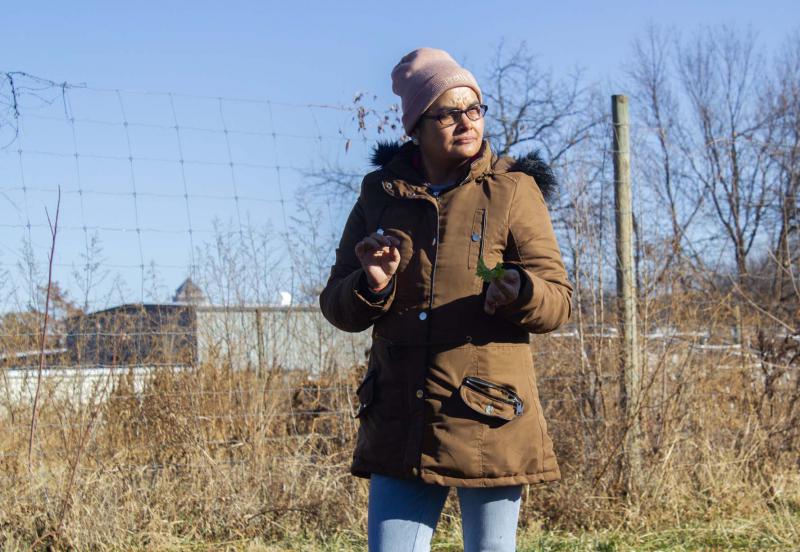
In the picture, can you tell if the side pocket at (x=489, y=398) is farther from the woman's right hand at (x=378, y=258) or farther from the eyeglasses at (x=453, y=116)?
the eyeglasses at (x=453, y=116)

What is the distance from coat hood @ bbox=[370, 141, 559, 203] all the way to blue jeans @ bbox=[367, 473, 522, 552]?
2.78ft

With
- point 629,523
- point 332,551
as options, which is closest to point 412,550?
point 332,551

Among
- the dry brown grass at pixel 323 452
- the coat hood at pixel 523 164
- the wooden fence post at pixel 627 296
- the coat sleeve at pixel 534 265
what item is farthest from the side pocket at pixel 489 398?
the wooden fence post at pixel 627 296

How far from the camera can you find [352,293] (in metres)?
2.46

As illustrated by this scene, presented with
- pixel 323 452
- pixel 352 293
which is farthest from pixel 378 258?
pixel 323 452

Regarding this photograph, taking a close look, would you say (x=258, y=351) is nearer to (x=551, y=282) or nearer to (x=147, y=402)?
(x=147, y=402)

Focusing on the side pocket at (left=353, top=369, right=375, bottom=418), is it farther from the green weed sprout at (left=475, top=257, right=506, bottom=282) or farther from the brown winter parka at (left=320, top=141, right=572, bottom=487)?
the green weed sprout at (left=475, top=257, right=506, bottom=282)

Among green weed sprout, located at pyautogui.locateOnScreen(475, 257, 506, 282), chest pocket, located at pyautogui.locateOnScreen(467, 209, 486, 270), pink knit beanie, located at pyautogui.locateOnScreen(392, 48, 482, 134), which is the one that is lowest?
green weed sprout, located at pyautogui.locateOnScreen(475, 257, 506, 282)

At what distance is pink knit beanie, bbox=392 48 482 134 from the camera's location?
102 inches

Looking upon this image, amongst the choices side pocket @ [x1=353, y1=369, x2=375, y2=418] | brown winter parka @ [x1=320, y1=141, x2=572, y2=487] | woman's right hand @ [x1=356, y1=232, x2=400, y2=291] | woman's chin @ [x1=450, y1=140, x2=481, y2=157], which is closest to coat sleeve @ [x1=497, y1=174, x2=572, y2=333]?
brown winter parka @ [x1=320, y1=141, x2=572, y2=487]

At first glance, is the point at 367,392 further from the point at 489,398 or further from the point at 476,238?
the point at 476,238

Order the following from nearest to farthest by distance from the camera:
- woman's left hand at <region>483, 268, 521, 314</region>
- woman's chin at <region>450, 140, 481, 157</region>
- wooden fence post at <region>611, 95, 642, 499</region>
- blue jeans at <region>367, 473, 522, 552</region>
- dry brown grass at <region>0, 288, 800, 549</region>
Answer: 1. woman's left hand at <region>483, 268, 521, 314</region>
2. blue jeans at <region>367, 473, 522, 552</region>
3. woman's chin at <region>450, 140, 481, 157</region>
4. dry brown grass at <region>0, 288, 800, 549</region>
5. wooden fence post at <region>611, 95, 642, 499</region>

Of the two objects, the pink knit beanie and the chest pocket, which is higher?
the pink knit beanie

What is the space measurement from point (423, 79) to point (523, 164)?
0.37m
